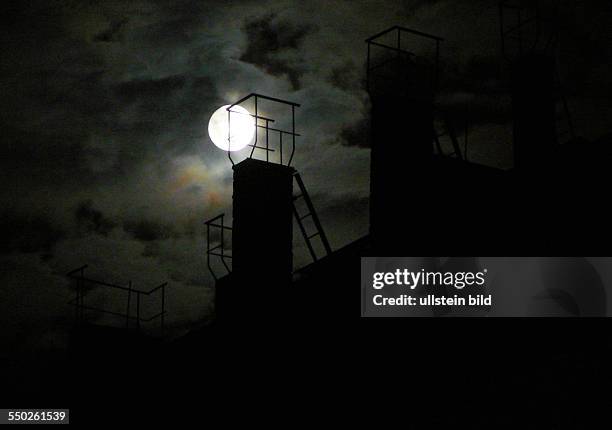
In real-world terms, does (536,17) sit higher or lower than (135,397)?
higher

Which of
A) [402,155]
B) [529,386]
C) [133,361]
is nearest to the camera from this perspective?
[529,386]

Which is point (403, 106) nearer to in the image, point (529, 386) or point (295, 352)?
point (295, 352)

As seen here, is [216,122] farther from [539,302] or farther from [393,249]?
[539,302]

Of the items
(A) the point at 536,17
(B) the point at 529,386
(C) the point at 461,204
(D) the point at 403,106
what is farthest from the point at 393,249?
(A) the point at 536,17

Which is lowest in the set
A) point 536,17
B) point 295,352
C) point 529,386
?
point 529,386

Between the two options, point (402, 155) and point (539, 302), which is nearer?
point (539, 302)

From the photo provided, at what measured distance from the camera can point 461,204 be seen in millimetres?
10977

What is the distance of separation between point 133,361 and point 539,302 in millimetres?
9953

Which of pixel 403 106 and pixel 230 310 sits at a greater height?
pixel 403 106

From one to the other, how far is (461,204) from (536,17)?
15.5ft

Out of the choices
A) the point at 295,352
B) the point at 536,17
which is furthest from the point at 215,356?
→ the point at 536,17

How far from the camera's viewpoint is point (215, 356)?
14.4 metres

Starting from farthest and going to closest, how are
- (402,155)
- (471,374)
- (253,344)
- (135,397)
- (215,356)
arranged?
(135,397) < (215,356) < (253,344) < (402,155) < (471,374)

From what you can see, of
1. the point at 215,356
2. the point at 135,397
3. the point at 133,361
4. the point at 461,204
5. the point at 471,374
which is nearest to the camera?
the point at 471,374
